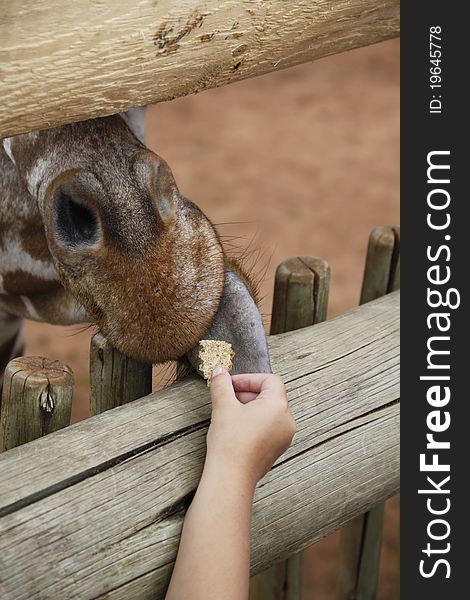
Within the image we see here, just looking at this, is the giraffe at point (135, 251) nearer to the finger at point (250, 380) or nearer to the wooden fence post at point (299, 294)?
the finger at point (250, 380)

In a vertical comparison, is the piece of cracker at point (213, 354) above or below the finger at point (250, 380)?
above

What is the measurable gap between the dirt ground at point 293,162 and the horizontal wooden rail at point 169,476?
2.13 m

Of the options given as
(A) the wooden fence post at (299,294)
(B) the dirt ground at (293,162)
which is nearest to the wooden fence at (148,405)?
(A) the wooden fence post at (299,294)

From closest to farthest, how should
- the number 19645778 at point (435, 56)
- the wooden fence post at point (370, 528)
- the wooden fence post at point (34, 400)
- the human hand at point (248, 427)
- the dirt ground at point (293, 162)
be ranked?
the human hand at point (248, 427)
the wooden fence post at point (34, 400)
the number 19645778 at point (435, 56)
the wooden fence post at point (370, 528)
the dirt ground at point (293, 162)

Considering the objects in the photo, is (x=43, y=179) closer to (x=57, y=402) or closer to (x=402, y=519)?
(x=57, y=402)

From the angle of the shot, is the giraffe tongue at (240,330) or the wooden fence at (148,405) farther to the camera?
the giraffe tongue at (240,330)

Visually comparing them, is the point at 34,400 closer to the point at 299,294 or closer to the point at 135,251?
the point at 135,251

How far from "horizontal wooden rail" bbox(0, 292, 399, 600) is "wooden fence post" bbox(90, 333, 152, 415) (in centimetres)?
9

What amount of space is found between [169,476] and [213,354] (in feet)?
0.54

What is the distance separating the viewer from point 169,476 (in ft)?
4.23

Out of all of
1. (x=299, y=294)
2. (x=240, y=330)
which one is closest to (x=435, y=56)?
(x=299, y=294)

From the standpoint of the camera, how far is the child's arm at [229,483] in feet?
3.96

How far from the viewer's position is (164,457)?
131 cm

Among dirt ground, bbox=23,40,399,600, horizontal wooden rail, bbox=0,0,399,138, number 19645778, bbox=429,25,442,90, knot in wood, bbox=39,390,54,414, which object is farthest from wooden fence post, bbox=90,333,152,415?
dirt ground, bbox=23,40,399,600
